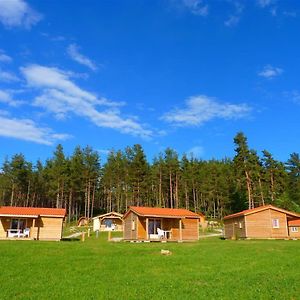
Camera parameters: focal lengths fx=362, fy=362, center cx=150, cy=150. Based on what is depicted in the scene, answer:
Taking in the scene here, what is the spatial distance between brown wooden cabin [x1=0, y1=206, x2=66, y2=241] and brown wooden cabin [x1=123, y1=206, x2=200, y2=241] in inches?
289

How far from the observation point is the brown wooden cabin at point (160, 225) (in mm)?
35375

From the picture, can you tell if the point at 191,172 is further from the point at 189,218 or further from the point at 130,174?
the point at 189,218

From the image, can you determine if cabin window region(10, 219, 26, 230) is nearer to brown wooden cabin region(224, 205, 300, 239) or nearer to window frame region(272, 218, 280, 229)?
brown wooden cabin region(224, 205, 300, 239)

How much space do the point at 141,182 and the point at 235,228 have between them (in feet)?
110

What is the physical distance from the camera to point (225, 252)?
22281 millimetres

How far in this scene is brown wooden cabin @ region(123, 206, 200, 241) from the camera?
35.4 metres

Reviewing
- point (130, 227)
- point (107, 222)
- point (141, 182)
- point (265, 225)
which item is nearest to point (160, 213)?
point (130, 227)

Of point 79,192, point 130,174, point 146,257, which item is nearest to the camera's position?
point 146,257

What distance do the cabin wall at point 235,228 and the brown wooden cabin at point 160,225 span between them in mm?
5081

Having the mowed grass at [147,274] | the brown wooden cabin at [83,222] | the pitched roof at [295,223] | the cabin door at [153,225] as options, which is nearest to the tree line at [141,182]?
the brown wooden cabin at [83,222]

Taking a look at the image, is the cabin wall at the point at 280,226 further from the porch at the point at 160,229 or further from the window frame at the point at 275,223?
the porch at the point at 160,229

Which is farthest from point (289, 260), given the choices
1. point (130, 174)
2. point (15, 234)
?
point (130, 174)

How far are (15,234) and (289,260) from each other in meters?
26.6

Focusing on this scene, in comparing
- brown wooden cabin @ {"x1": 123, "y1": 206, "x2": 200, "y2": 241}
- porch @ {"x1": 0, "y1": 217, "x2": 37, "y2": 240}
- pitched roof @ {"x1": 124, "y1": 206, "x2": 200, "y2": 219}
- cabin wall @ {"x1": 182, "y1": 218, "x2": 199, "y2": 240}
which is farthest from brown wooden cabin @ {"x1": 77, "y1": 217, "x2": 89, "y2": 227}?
cabin wall @ {"x1": 182, "y1": 218, "x2": 199, "y2": 240}
